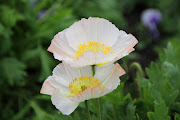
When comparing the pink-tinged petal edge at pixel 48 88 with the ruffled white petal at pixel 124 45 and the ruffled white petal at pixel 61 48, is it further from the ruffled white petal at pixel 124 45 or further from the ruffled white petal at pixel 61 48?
the ruffled white petal at pixel 124 45

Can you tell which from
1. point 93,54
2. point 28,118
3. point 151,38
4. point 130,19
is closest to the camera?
point 93,54

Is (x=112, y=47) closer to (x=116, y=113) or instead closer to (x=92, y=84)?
(x=92, y=84)

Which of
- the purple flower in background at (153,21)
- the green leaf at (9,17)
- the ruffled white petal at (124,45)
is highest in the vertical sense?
the purple flower in background at (153,21)

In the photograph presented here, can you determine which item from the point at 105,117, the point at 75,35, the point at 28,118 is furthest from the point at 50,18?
the point at 75,35

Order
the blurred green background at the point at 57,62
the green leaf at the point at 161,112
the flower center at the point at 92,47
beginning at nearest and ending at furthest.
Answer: the flower center at the point at 92,47 → the green leaf at the point at 161,112 → the blurred green background at the point at 57,62

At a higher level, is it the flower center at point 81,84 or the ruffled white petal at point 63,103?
the flower center at point 81,84

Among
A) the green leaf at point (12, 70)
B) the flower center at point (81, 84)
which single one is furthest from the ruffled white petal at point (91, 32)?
the green leaf at point (12, 70)
